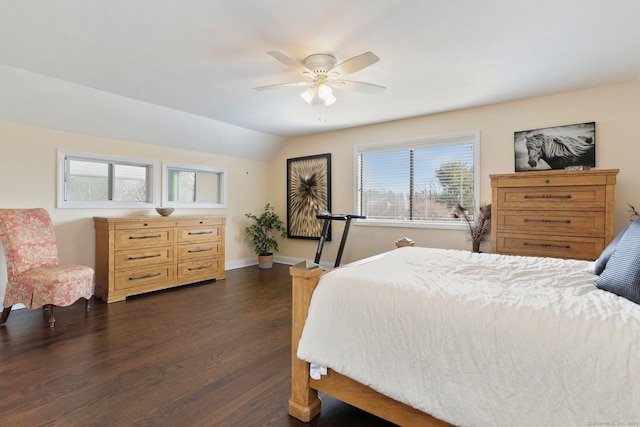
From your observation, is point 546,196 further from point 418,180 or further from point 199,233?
point 199,233

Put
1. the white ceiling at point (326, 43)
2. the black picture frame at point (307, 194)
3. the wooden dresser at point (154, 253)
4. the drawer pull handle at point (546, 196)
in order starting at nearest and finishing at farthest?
the white ceiling at point (326, 43)
the drawer pull handle at point (546, 196)
the wooden dresser at point (154, 253)
the black picture frame at point (307, 194)

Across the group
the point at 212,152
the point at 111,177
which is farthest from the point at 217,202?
the point at 111,177

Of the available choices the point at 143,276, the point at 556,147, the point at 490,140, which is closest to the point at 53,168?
the point at 143,276

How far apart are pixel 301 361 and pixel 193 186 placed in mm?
4287

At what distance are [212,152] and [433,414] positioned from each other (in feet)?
16.3

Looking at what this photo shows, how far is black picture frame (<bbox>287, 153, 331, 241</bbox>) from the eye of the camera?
5.43 meters

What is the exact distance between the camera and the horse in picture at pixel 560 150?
11.0ft

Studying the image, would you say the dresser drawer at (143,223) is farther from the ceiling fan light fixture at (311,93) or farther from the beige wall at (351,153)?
the ceiling fan light fixture at (311,93)

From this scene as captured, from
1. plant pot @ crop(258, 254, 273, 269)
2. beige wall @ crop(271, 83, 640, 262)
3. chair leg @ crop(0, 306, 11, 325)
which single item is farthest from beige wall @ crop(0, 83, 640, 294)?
chair leg @ crop(0, 306, 11, 325)

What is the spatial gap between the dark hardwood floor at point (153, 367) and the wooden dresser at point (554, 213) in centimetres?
243

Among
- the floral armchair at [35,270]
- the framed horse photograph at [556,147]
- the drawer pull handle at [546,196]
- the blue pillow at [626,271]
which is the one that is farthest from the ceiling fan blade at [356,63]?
the floral armchair at [35,270]

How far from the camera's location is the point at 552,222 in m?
3.01

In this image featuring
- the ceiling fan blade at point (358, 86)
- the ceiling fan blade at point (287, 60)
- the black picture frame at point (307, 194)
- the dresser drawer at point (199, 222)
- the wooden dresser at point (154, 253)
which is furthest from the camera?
the black picture frame at point (307, 194)

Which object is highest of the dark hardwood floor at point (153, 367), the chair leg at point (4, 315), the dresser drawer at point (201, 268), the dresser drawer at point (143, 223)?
the dresser drawer at point (143, 223)
